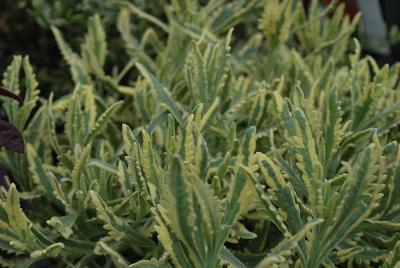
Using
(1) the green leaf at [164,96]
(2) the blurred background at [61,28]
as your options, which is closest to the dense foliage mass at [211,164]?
(1) the green leaf at [164,96]

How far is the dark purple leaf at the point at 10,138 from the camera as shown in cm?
86

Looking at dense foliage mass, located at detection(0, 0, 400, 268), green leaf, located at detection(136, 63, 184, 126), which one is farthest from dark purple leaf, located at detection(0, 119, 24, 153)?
green leaf, located at detection(136, 63, 184, 126)

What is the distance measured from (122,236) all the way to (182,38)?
0.59 m

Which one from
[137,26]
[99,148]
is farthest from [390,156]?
[137,26]

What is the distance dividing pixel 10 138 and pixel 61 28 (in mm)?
903

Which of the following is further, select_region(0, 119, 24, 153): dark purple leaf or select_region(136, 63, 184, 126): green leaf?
select_region(136, 63, 184, 126): green leaf

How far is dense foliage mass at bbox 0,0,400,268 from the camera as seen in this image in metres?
0.70

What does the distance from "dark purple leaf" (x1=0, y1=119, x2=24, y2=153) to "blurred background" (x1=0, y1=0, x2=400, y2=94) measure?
72cm

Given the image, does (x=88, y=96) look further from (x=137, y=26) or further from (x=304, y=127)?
(x=137, y=26)

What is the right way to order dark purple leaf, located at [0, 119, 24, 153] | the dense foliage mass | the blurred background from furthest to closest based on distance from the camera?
the blurred background, dark purple leaf, located at [0, 119, 24, 153], the dense foliage mass

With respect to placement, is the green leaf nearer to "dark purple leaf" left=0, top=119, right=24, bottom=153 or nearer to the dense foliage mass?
the dense foliage mass

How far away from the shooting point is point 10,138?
0.87 m

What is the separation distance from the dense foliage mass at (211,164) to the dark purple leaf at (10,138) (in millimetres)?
71

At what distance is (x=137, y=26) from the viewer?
5.76ft
